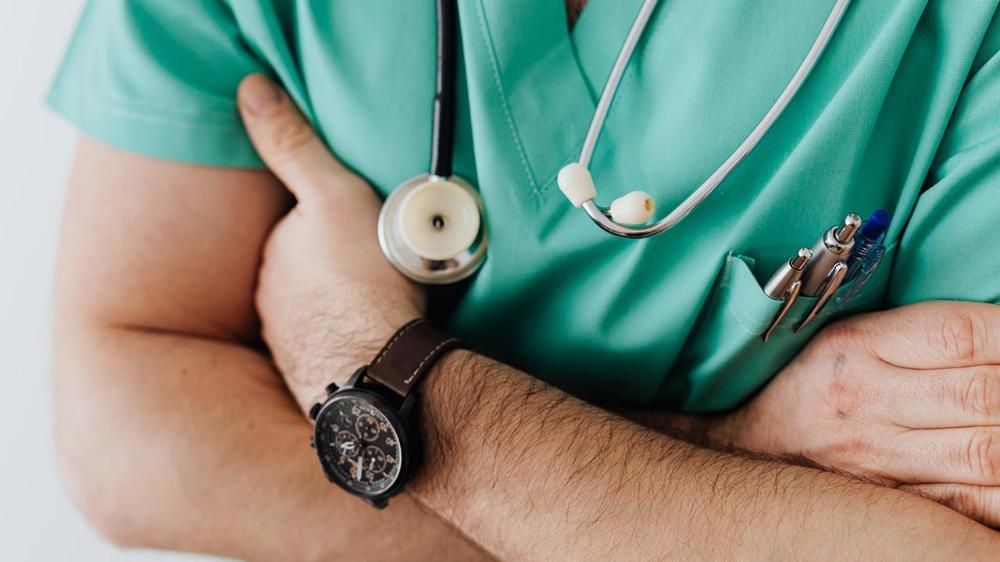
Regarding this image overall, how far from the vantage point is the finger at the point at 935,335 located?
24.9 inches

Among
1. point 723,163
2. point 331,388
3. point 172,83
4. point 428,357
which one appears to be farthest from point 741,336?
point 172,83

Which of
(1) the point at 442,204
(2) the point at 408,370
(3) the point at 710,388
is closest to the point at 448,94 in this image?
(1) the point at 442,204

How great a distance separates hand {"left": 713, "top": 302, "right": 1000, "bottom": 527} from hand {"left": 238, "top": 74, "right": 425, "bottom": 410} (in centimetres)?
40

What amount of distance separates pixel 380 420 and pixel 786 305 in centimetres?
38

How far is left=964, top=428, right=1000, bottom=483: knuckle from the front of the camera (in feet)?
1.98

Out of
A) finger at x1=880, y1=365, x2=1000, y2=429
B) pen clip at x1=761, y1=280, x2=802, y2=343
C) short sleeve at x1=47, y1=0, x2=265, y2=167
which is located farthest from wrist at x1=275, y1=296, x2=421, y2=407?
finger at x1=880, y1=365, x2=1000, y2=429

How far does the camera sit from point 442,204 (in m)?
0.79

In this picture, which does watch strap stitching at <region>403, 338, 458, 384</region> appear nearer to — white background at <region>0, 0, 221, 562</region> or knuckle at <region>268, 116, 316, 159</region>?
knuckle at <region>268, 116, 316, 159</region>

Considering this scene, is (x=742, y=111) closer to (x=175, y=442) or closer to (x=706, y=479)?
(x=706, y=479)

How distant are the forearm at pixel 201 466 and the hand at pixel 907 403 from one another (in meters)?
0.39

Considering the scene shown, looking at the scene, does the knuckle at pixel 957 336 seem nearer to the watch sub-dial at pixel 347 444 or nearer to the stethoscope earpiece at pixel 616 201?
the stethoscope earpiece at pixel 616 201

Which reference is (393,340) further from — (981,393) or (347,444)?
(981,393)

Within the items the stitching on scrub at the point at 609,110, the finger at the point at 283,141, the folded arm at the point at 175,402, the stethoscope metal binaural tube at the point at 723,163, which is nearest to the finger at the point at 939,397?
the stethoscope metal binaural tube at the point at 723,163

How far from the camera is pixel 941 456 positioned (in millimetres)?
A: 634
